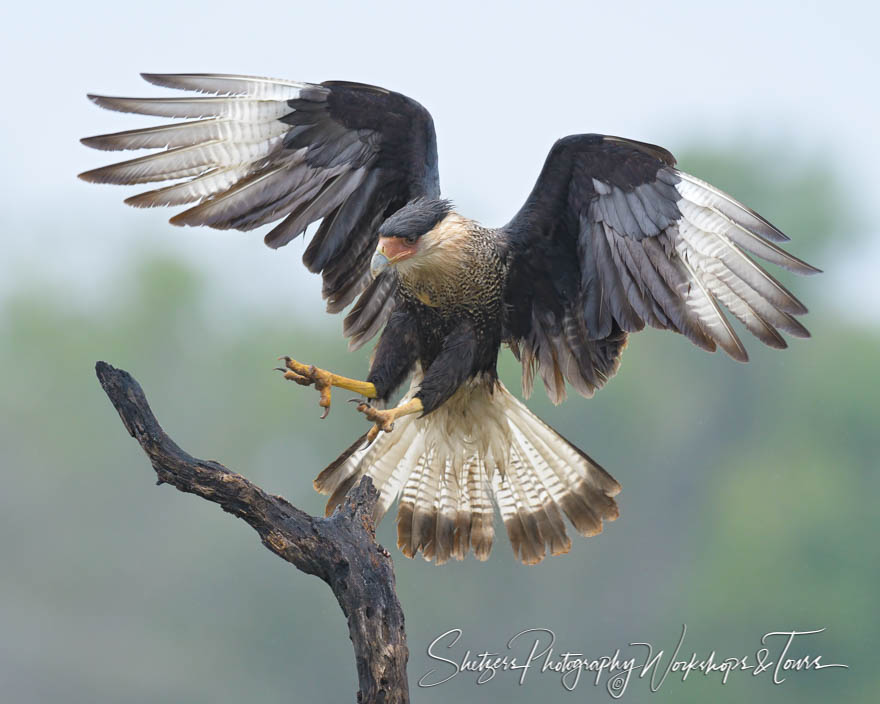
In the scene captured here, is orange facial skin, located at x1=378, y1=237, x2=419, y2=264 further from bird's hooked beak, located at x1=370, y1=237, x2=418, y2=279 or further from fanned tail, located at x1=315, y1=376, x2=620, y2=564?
fanned tail, located at x1=315, y1=376, x2=620, y2=564

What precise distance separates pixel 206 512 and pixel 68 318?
12201mm

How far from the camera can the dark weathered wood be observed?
4207 mm

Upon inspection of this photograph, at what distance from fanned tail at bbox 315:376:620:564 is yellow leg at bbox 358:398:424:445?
0.55 metres

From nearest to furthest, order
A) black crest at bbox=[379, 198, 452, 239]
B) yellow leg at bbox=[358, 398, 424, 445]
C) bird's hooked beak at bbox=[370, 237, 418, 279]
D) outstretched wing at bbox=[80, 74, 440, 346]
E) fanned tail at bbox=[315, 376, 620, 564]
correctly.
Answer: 1. yellow leg at bbox=[358, 398, 424, 445]
2. bird's hooked beak at bbox=[370, 237, 418, 279]
3. black crest at bbox=[379, 198, 452, 239]
4. outstretched wing at bbox=[80, 74, 440, 346]
5. fanned tail at bbox=[315, 376, 620, 564]

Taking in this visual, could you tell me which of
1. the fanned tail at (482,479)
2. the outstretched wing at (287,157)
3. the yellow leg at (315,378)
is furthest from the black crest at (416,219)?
the fanned tail at (482,479)

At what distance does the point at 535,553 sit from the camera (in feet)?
20.1

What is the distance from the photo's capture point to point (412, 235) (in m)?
5.30

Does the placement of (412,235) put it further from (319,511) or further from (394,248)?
(319,511)

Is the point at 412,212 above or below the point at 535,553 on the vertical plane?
above

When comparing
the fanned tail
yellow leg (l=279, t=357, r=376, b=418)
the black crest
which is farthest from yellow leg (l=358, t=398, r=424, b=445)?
the black crest

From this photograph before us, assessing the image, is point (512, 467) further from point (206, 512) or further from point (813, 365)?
point (813, 365)

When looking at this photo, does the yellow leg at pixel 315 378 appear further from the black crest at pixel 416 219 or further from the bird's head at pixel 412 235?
the black crest at pixel 416 219

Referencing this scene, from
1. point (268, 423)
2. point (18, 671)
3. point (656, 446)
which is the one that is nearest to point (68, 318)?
point (268, 423)

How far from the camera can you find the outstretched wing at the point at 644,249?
5.20m
